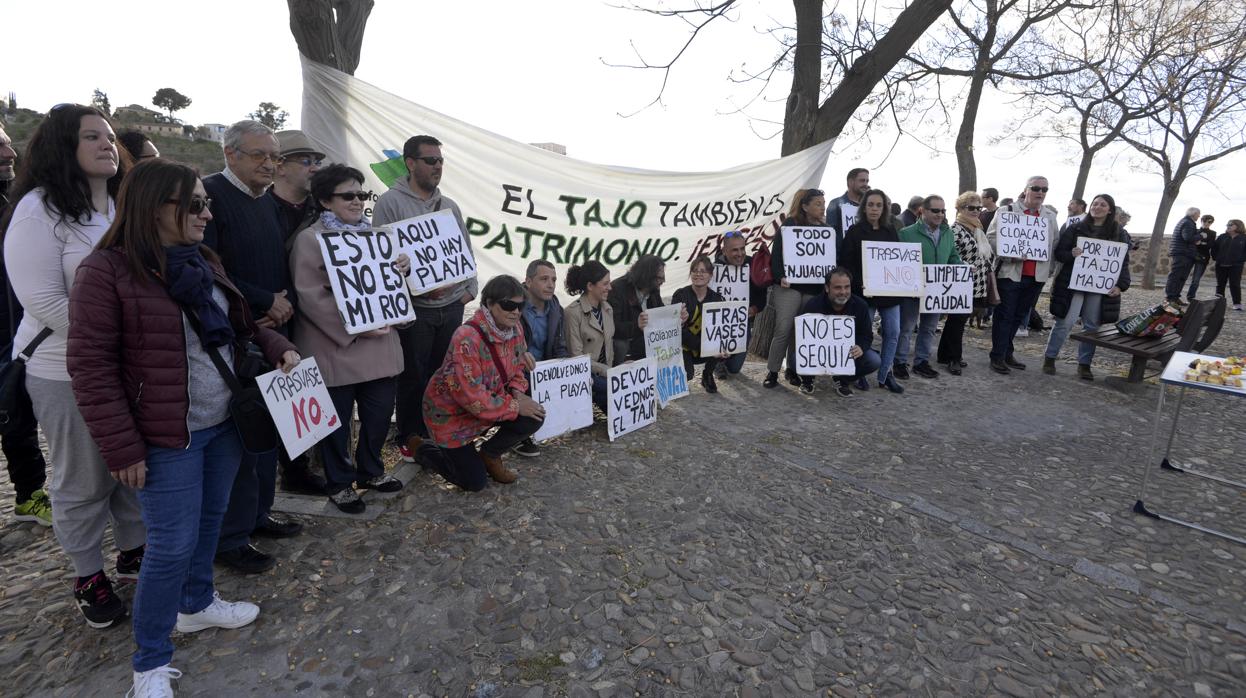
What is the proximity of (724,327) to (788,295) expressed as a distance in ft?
2.68

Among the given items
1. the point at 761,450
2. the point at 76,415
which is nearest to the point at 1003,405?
the point at 761,450

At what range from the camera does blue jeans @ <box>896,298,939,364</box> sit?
22.2 ft

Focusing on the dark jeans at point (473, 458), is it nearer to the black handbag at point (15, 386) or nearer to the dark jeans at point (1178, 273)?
the black handbag at point (15, 386)

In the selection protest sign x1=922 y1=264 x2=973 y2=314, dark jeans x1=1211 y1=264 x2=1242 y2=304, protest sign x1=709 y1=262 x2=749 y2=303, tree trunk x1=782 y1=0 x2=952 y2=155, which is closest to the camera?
protest sign x1=709 y1=262 x2=749 y2=303

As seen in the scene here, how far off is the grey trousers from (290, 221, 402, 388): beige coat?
100cm

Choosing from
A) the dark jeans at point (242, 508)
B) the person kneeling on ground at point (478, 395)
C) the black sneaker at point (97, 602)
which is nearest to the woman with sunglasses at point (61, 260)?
the black sneaker at point (97, 602)

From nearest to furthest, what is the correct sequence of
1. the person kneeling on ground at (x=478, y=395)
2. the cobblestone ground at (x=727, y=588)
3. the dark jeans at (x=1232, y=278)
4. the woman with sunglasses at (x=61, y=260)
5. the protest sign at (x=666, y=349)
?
the woman with sunglasses at (x=61, y=260) < the cobblestone ground at (x=727, y=588) < the person kneeling on ground at (x=478, y=395) < the protest sign at (x=666, y=349) < the dark jeans at (x=1232, y=278)

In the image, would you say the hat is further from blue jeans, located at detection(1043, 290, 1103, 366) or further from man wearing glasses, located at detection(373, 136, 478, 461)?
blue jeans, located at detection(1043, 290, 1103, 366)

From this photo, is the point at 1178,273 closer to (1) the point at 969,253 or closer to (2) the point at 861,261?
(1) the point at 969,253

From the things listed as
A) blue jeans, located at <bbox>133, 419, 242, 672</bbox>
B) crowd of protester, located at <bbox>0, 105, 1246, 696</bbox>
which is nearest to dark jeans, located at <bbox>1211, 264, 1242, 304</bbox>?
crowd of protester, located at <bbox>0, 105, 1246, 696</bbox>

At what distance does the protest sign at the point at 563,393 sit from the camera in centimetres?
453

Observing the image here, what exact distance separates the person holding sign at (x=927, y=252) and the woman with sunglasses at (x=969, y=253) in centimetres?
16

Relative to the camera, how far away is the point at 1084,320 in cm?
727

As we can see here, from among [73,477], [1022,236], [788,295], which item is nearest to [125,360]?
[73,477]
